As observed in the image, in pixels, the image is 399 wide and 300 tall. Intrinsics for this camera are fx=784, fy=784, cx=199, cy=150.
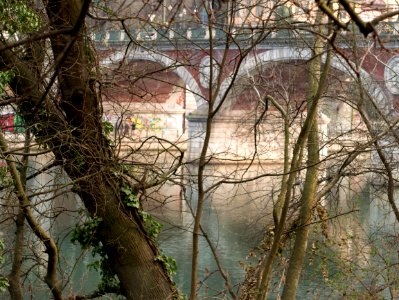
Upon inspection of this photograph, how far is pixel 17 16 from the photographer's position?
5352 mm

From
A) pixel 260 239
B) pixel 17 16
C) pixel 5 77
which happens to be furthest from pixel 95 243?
pixel 260 239

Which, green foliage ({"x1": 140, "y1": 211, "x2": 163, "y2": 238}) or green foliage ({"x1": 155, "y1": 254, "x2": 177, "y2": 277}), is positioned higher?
green foliage ({"x1": 140, "y1": 211, "x2": 163, "y2": 238})

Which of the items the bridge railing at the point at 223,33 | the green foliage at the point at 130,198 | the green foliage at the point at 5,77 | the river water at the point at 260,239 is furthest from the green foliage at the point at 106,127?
the green foliage at the point at 5,77

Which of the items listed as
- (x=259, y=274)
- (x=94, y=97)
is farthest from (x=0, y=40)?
(x=259, y=274)

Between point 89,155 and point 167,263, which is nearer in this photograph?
point 89,155

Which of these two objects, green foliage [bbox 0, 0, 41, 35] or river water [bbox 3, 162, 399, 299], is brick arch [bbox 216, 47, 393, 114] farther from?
green foliage [bbox 0, 0, 41, 35]

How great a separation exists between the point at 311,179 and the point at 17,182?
2.37 metres

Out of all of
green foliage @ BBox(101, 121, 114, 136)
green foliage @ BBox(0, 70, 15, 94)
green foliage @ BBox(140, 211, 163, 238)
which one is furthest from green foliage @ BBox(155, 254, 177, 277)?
green foliage @ BBox(0, 70, 15, 94)

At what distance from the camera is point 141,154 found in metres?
6.02

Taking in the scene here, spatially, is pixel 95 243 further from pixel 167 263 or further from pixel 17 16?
pixel 17 16

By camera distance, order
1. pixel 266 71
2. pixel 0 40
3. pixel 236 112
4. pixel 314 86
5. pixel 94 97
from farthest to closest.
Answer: pixel 236 112 → pixel 266 71 → pixel 314 86 → pixel 94 97 → pixel 0 40

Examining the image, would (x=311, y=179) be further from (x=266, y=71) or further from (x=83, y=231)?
(x=266, y=71)

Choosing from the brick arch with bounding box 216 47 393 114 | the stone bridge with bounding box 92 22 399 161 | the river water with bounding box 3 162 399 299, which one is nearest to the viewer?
the stone bridge with bounding box 92 22 399 161

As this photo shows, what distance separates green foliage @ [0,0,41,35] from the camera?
17.2 ft
